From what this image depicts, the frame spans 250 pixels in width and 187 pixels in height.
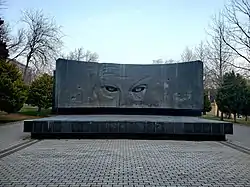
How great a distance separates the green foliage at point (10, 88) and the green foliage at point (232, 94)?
16.6 meters

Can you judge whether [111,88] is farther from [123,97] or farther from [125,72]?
[125,72]

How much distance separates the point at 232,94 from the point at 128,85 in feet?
35.8

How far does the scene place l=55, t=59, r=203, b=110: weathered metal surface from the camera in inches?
846

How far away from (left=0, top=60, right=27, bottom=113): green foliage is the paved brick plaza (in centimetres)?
1192

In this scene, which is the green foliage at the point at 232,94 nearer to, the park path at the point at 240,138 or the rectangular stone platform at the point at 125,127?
the park path at the point at 240,138

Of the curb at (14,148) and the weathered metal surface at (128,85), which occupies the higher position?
the weathered metal surface at (128,85)

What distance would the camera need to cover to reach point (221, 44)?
105 feet

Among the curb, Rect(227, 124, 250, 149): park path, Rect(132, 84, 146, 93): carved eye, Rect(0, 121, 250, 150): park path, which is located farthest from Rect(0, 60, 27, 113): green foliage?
Rect(227, 124, 250, 149): park path

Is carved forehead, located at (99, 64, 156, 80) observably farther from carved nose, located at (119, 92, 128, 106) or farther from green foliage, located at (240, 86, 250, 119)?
green foliage, located at (240, 86, 250, 119)

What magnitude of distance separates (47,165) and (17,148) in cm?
339

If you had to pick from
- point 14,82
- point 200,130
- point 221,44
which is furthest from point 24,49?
point 200,130

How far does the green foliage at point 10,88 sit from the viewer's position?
874 inches

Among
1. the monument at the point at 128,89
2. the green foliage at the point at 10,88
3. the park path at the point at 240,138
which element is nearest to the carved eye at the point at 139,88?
the monument at the point at 128,89

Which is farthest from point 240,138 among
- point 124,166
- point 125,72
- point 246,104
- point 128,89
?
point 246,104
